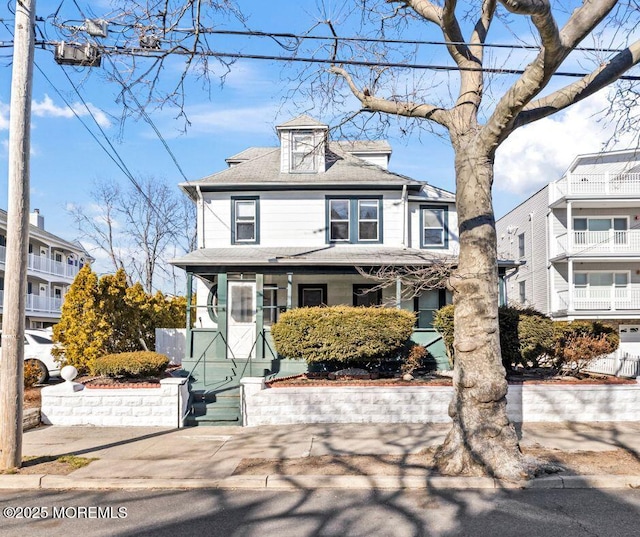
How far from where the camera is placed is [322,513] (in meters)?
6.25

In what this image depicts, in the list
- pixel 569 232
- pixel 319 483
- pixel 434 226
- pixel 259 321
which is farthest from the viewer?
pixel 569 232

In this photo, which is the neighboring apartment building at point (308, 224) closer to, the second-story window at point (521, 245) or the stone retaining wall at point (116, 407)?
the stone retaining wall at point (116, 407)

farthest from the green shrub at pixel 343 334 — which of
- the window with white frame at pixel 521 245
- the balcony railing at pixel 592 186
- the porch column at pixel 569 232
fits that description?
the window with white frame at pixel 521 245

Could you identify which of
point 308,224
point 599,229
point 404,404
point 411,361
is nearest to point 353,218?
point 308,224

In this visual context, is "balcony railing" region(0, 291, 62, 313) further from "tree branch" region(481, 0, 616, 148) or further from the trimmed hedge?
"tree branch" region(481, 0, 616, 148)

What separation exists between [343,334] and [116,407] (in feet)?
15.5

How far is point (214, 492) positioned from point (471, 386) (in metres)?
3.67

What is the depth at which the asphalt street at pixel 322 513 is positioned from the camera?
5707 millimetres

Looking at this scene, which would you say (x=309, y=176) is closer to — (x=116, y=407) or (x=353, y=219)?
(x=353, y=219)

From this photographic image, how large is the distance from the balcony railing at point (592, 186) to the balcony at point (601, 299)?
184 inches

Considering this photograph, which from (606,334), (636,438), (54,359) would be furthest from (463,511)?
(54,359)

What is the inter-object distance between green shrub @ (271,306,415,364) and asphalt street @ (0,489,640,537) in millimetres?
5041

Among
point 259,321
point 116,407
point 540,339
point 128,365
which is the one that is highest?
point 259,321

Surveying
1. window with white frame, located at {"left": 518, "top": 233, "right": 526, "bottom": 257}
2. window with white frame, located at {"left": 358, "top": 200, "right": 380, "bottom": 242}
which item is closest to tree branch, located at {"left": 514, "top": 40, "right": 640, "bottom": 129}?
window with white frame, located at {"left": 358, "top": 200, "right": 380, "bottom": 242}
